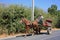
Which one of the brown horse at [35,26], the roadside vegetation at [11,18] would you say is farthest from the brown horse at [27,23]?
the roadside vegetation at [11,18]

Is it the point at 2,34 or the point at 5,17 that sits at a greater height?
the point at 5,17

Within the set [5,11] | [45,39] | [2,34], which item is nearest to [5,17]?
[5,11]

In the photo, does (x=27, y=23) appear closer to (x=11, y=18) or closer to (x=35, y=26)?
(x=35, y=26)

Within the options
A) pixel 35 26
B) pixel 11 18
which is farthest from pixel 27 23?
pixel 11 18

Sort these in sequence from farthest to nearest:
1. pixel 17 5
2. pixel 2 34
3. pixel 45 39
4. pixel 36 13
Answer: pixel 36 13
pixel 17 5
pixel 2 34
pixel 45 39

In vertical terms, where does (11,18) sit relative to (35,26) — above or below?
above

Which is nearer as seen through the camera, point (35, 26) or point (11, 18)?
point (35, 26)

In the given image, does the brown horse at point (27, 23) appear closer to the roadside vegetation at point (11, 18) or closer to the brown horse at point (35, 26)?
the brown horse at point (35, 26)

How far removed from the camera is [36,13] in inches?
1045

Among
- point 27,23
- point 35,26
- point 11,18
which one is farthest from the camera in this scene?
point 11,18

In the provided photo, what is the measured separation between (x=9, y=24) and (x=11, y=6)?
91.6 inches

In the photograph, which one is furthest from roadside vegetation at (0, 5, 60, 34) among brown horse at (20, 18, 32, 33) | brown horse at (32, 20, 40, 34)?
brown horse at (32, 20, 40, 34)

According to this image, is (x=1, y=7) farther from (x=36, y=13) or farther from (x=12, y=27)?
(x=36, y=13)

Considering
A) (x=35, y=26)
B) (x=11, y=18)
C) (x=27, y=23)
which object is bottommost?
(x=35, y=26)
